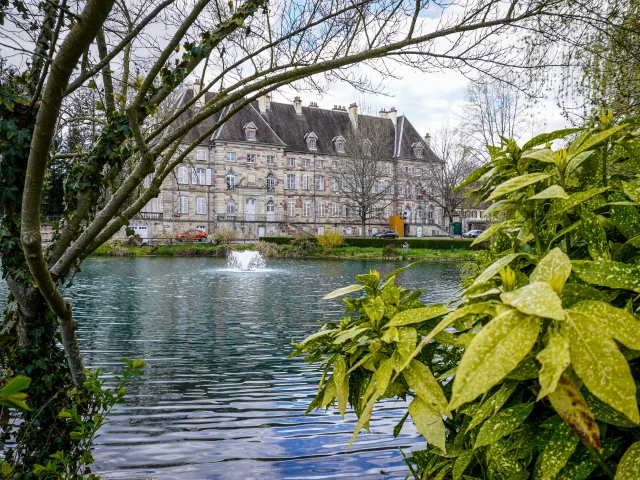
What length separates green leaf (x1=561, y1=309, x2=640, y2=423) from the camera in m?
0.73

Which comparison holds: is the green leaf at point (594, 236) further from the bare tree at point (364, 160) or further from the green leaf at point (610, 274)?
the bare tree at point (364, 160)

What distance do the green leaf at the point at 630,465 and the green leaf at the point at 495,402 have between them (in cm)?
21

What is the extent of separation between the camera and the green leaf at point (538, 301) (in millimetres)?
708

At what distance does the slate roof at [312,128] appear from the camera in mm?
56719

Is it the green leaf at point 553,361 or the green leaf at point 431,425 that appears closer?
the green leaf at point 553,361

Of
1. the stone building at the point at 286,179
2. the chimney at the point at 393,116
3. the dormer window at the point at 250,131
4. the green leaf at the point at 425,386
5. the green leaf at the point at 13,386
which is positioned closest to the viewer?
the green leaf at the point at 13,386

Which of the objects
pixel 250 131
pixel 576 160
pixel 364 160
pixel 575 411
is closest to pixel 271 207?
pixel 250 131

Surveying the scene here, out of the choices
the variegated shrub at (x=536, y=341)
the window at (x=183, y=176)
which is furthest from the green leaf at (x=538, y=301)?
the window at (x=183, y=176)

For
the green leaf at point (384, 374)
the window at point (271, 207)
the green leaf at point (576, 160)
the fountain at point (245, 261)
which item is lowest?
the fountain at point (245, 261)

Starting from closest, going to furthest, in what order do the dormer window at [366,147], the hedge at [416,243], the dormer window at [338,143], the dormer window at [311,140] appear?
the hedge at [416,243] → the dormer window at [366,147] → the dormer window at [311,140] → the dormer window at [338,143]

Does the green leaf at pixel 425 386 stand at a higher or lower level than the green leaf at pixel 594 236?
lower

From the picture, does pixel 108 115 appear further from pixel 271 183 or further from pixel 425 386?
pixel 271 183

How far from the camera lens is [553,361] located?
727mm

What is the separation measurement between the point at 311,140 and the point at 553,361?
60.7 meters
